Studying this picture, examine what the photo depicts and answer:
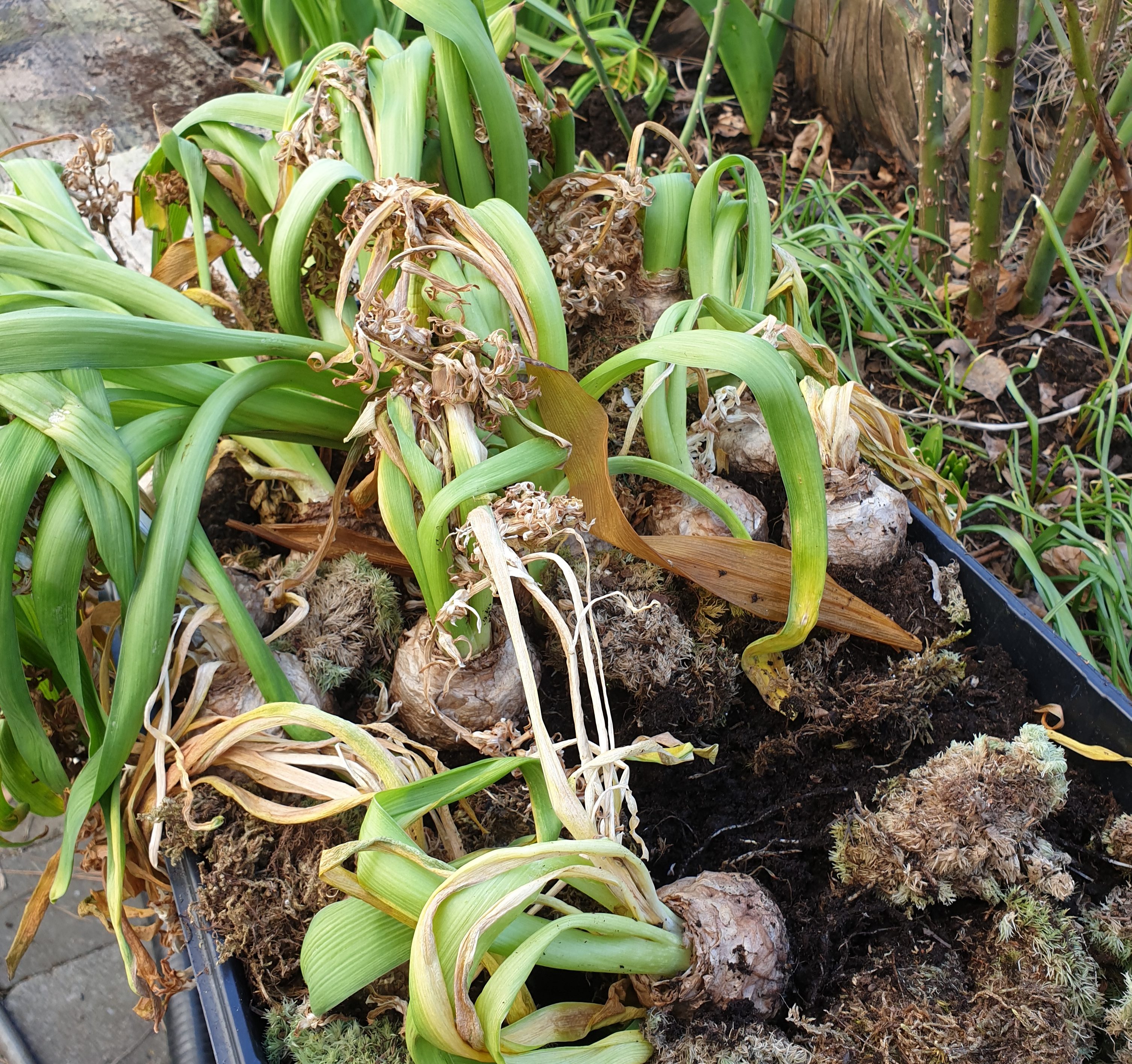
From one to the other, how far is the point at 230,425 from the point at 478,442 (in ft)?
0.99

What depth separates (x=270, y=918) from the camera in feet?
2.54

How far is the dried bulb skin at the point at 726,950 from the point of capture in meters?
0.69

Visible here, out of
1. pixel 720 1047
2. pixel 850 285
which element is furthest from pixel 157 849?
pixel 850 285

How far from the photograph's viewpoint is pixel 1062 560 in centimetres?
147

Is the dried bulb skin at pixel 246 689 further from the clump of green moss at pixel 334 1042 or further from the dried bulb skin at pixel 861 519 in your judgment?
the dried bulb skin at pixel 861 519

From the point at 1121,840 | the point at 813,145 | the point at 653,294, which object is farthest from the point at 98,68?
the point at 1121,840

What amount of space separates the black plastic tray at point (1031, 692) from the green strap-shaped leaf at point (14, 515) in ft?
0.70

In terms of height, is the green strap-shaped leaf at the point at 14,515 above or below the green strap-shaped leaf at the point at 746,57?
below

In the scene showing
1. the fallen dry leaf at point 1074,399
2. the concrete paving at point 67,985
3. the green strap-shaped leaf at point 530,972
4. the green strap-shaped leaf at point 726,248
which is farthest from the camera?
the fallen dry leaf at point 1074,399

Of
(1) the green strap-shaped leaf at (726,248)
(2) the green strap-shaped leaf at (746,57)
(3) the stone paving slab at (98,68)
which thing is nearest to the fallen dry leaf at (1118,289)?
(2) the green strap-shaped leaf at (746,57)

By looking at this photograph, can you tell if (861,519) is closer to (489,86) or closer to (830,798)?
(830,798)

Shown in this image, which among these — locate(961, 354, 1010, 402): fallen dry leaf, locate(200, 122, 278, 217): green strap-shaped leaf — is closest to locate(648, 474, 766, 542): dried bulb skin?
locate(200, 122, 278, 217): green strap-shaped leaf

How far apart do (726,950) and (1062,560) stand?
43.0 inches

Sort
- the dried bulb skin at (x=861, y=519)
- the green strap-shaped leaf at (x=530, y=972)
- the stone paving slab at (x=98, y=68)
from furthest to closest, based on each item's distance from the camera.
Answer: the stone paving slab at (x=98, y=68), the dried bulb skin at (x=861, y=519), the green strap-shaped leaf at (x=530, y=972)
